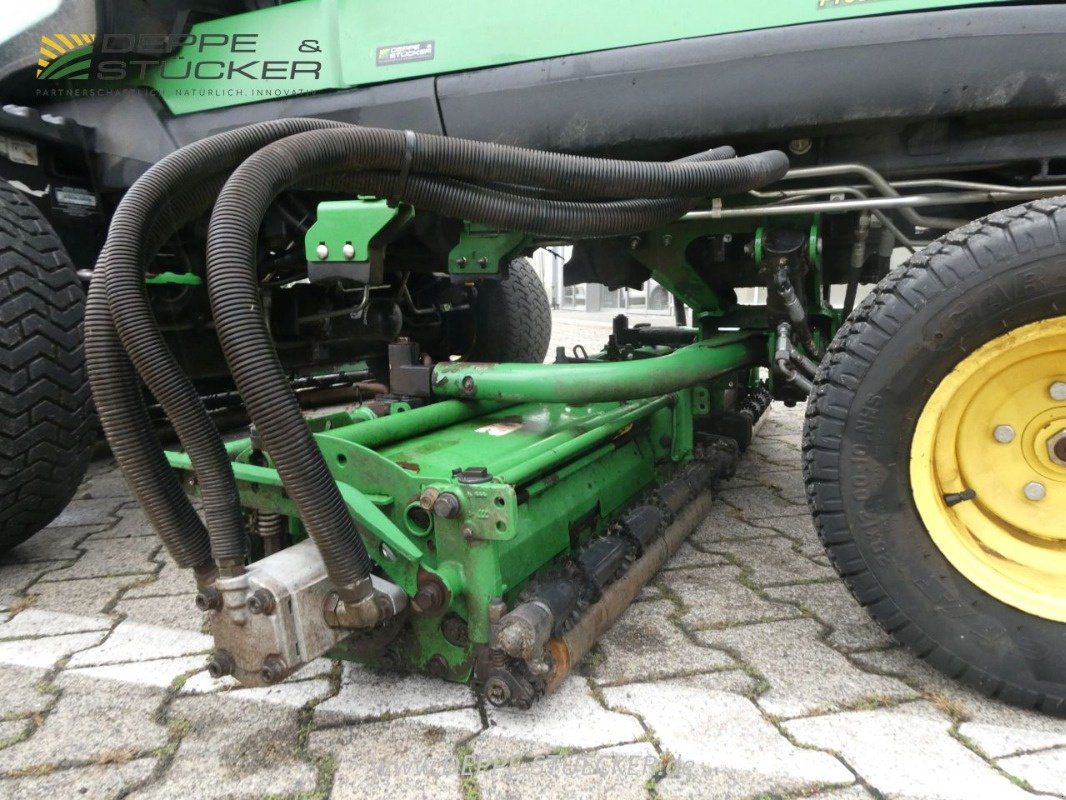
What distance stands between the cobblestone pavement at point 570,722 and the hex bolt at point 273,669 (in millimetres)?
205

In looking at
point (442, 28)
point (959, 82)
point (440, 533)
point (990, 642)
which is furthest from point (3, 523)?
point (959, 82)

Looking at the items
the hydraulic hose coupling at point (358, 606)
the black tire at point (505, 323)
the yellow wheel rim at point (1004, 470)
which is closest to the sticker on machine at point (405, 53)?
the hydraulic hose coupling at point (358, 606)

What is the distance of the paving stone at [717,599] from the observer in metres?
1.91

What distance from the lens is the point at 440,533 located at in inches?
57.8

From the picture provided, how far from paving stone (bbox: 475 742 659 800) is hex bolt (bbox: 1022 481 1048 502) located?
3.13 feet

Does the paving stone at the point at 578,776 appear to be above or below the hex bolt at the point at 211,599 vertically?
below

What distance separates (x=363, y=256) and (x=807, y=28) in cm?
115

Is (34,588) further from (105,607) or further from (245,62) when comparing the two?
(245,62)

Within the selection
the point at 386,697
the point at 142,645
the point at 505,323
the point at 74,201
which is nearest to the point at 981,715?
the point at 386,697

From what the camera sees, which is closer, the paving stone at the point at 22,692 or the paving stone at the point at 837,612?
the paving stone at the point at 22,692

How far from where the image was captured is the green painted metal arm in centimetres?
183

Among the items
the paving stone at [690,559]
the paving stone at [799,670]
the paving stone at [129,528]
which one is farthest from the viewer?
the paving stone at [129,528]

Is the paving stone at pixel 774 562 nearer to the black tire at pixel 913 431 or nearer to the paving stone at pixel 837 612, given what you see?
the paving stone at pixel 837 612

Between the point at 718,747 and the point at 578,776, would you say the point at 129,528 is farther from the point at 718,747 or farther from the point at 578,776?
the point at 718,747
